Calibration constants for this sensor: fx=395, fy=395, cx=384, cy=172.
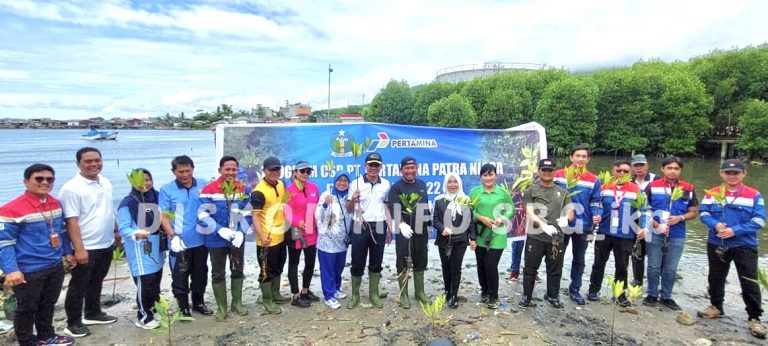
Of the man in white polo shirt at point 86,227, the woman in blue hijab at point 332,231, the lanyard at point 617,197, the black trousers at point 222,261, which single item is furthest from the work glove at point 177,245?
the lanyard at point 617,197

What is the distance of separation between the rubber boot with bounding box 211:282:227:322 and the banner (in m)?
1.94

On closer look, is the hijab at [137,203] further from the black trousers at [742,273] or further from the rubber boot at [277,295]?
the black trousers at [742,273]

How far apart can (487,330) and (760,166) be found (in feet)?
126

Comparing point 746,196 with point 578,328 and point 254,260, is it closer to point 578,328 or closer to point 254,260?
point 578,328

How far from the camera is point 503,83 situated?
4806 cm

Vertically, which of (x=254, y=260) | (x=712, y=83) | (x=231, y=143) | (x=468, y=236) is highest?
(x=712, y=83)

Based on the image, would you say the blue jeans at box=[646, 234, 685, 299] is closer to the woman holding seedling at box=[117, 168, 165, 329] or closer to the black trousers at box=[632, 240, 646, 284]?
the black trousers at box=[632, 240, 646, 284]

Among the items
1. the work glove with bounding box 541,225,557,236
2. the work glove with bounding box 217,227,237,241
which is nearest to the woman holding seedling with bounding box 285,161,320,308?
the work glove with bounding box 217,227,237,241

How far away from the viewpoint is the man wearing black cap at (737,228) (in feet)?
15.0

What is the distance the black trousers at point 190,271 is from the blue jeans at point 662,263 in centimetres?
584

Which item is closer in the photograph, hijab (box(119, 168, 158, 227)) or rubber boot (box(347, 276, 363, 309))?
hijab (box(119, 168, 158, 227))

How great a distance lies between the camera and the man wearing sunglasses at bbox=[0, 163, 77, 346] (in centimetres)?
363

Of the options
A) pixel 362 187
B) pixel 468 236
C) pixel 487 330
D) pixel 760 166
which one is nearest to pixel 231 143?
pixel 362 187

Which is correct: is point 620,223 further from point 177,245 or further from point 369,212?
point 177,245
